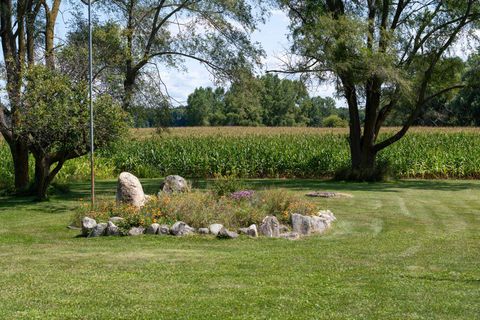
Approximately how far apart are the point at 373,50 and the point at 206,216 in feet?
49.5

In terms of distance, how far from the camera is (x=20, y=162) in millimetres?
22438

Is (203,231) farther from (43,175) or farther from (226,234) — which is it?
(43,175)

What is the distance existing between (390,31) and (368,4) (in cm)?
315

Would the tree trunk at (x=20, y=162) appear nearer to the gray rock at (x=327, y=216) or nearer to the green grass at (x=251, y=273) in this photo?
the green grass at (x=251, y=273)

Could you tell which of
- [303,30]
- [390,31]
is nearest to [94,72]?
[303,30]

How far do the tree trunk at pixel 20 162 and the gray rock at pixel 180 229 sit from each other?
431 inches

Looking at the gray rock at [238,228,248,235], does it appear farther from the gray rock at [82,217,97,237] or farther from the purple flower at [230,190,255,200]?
the gray rock at [82,217,97,237]

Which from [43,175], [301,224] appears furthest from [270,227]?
[43,175]

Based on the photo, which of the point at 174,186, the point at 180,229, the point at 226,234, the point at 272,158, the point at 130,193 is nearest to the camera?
the point at 226,234

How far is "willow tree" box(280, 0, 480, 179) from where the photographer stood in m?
25.0

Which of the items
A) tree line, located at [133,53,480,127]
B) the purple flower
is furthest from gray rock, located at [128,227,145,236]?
tree line, located at [133,53,480,127]

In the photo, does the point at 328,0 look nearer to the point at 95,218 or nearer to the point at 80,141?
the point at 80,141

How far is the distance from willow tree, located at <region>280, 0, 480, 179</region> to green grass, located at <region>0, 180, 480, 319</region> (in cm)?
1032

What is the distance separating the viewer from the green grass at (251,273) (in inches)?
267
